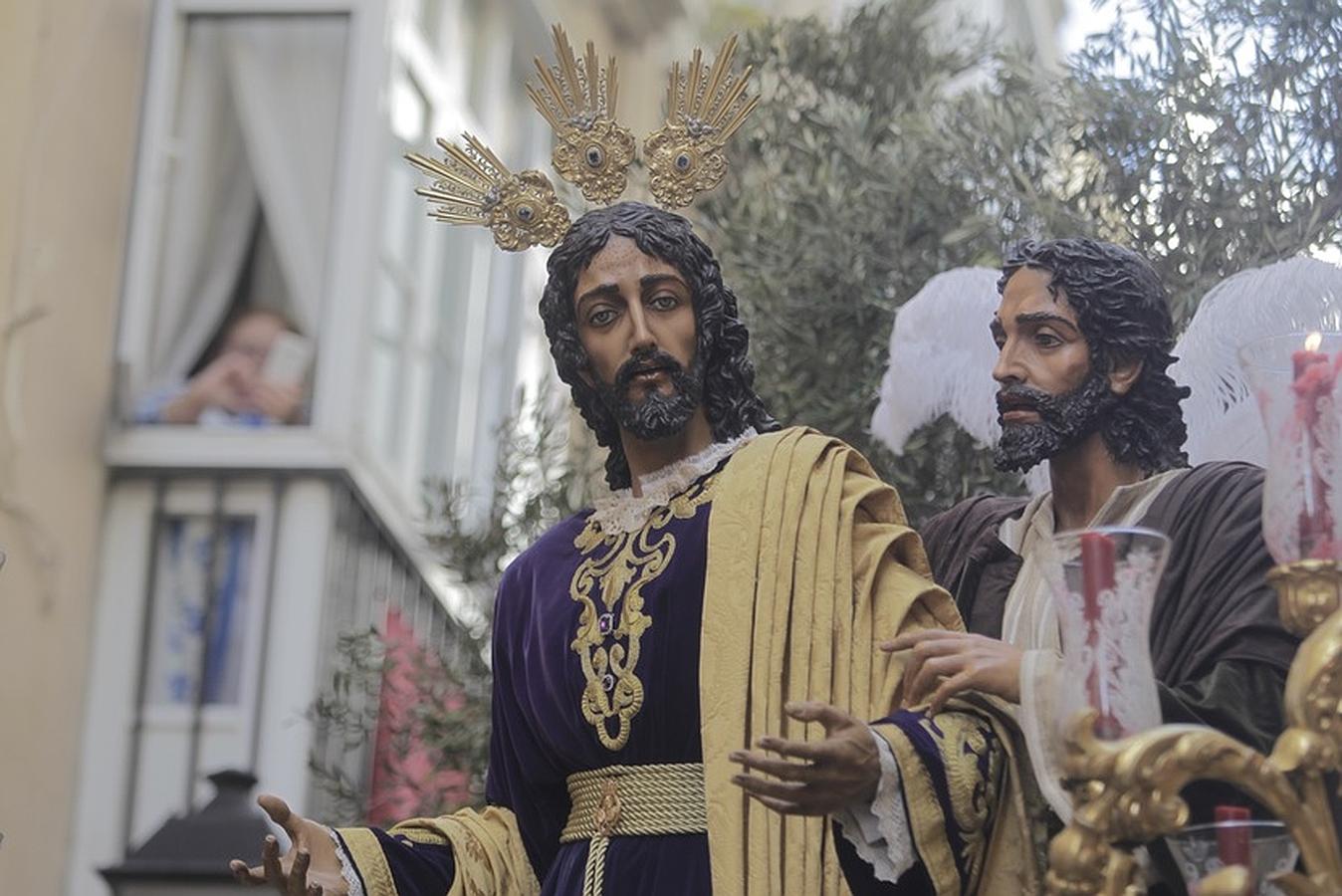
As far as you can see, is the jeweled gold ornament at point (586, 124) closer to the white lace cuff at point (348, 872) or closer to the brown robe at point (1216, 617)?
the brown robe at point (1216, 617)

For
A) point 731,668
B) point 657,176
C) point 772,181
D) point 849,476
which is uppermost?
point 772,181

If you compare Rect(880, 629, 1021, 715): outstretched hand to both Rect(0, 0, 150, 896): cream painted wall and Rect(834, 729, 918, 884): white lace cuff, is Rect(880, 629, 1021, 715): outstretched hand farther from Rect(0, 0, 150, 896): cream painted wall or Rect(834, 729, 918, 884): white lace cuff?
Rect(0, 0, 150, 896): cream painted wall

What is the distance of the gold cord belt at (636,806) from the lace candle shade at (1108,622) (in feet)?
3.63

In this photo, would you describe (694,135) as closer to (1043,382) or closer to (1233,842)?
(1043,382)

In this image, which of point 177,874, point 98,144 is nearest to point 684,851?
point 177,874

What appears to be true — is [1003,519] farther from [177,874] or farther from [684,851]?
[177,874]

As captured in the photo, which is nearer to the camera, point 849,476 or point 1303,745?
point 1303,745

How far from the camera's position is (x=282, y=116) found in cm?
1345

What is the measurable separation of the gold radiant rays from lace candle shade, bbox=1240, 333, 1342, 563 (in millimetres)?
1723

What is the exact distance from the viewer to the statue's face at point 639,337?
5.86 meters

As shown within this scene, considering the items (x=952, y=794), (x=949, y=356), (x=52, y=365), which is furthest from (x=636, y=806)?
(x=52, y=365)

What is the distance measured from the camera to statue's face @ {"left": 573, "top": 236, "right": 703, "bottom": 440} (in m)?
5.86

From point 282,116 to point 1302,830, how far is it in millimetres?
9572

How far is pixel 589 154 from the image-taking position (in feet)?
20.7
